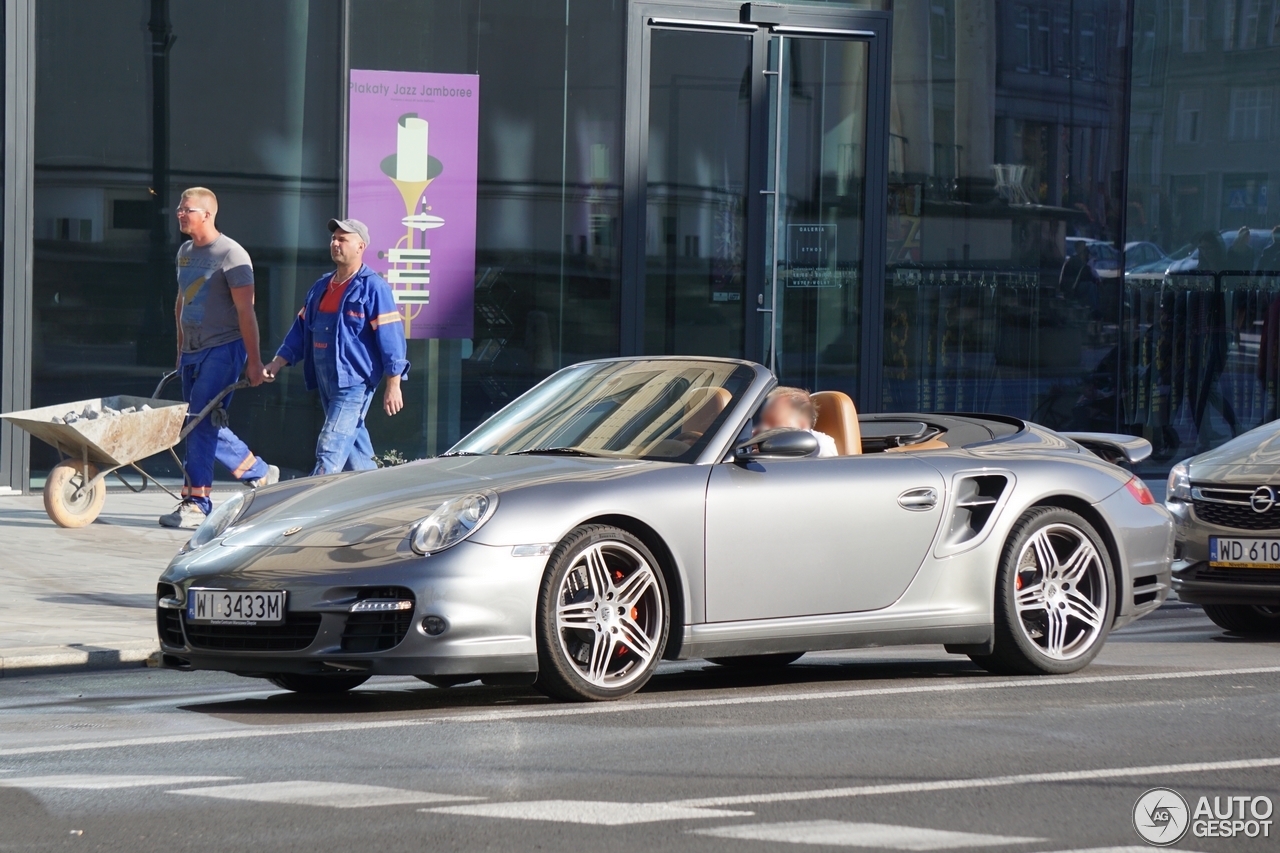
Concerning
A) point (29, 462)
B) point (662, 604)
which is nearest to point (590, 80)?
point (29, 462)

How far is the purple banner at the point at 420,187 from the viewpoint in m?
A: 15.4

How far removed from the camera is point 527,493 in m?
6.56

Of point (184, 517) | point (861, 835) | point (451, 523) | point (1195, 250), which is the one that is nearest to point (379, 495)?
point (451, 523)

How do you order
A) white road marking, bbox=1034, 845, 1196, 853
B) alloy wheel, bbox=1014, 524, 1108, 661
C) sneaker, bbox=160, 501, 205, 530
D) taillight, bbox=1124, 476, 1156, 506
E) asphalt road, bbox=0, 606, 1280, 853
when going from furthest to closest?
sneaker, bbox=160, 501, 205, 530
taillight, bbox=1124, 476, 1156, 506
alloy wheel, bbox=1014, 524, 1108, 661
asphalt road, bbox=0, 606, 1280, 853
white road marking, bbox=1034, 845, 1196, 853

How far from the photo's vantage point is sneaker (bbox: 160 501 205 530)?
12.9 metres

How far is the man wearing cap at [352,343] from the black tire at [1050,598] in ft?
15.7

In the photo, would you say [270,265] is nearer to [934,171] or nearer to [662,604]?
[934,171]

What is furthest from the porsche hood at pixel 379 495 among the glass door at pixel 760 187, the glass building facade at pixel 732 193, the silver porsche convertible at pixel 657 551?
the glass door at pixel 760 187

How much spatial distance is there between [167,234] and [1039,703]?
32.6ft

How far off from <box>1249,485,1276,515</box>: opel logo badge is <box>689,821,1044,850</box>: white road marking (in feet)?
16.8

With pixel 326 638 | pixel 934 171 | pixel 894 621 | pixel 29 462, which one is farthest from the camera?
pixel 934 171

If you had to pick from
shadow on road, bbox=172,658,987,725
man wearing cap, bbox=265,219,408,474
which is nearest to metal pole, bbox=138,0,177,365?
man wearing cap, bbox=265,219,408,474

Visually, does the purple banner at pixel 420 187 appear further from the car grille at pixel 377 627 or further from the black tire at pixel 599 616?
the car grille at pixel 377 627

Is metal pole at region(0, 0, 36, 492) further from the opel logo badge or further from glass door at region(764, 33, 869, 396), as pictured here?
the opel logo badge
